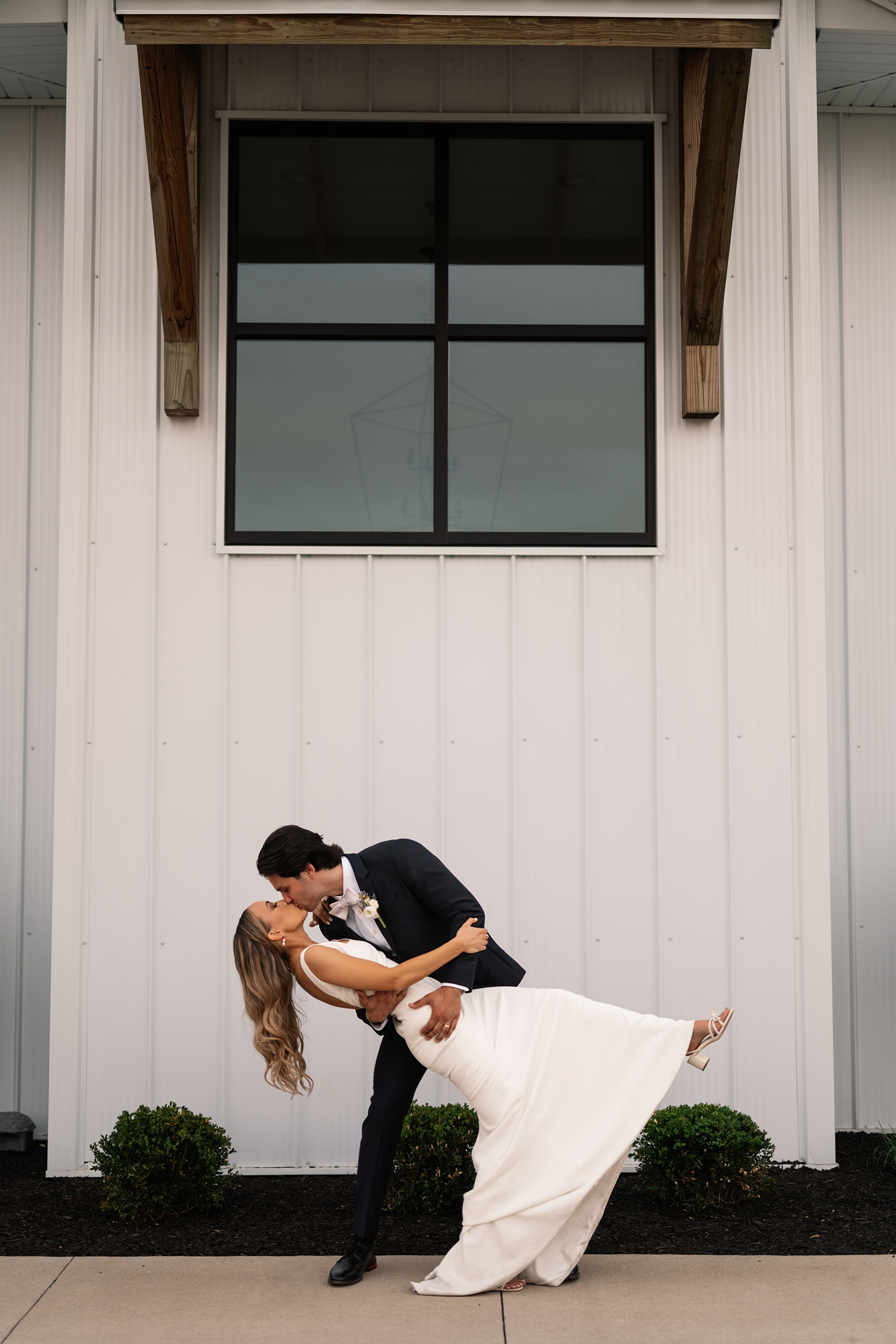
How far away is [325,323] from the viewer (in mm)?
5238

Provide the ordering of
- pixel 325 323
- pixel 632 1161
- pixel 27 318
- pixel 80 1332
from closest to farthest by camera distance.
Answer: pixel 80 1332 < pixel 632 1161 < pixel 325 323 < pixel 27 318

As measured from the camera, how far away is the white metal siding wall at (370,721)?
4.94 meters

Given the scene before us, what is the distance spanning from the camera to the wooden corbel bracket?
4.59 m

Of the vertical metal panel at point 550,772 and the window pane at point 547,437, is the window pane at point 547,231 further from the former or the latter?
the vertical metal panel at point 550,772

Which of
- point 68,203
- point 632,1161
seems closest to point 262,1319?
point 632,1161

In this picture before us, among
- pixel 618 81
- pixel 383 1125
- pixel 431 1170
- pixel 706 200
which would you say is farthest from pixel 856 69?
pixel 431 1170

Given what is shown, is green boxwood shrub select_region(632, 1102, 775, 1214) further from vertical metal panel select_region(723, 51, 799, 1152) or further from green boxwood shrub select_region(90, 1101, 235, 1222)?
Result: green boxwood shrub select_region(90, 1101, 235, 1222)

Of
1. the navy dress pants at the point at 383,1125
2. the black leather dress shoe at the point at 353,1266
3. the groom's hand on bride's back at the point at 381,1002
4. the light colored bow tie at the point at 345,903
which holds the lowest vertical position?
the black leather dress shoe at the point at 353,1266

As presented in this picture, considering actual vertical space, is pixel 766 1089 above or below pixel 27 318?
below

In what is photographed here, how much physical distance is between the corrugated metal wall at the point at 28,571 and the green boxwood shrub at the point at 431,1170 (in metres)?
2.20

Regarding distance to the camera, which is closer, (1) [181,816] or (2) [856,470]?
(1) [181,816]

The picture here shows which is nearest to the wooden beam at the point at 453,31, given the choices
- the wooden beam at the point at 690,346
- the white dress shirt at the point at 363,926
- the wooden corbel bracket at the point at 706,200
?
the wooden corbel bracket at the point at 706,200

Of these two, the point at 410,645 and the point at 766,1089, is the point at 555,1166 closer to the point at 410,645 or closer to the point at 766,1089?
the point at 766,1089

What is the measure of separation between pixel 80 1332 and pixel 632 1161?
8.11 ft
